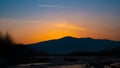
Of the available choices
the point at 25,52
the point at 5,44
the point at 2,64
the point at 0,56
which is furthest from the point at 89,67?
the point at 25,52

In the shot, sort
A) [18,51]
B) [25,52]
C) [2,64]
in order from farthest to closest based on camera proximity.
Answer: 1. [25,52]
2. [18,51]
3. [2,64]

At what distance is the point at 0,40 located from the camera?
3292 inches

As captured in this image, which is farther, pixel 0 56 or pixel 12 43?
pixel 12 43

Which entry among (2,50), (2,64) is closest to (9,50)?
(2,50)

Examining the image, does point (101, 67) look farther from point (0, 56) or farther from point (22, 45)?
point (22, 45)

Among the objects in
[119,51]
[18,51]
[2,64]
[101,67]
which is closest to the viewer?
[101,67]

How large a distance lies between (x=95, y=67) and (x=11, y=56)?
95.8 ft

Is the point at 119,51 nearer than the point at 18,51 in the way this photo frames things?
No

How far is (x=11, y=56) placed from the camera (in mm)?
78375

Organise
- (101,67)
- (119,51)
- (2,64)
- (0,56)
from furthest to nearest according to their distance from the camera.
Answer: (119,51) < (0,56) < (2,64) < (101,67)

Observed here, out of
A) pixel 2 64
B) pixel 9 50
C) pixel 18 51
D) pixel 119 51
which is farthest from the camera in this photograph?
pixel 119 51

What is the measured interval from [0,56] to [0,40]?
871cm

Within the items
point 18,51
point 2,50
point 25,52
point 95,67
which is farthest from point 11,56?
point 95,67

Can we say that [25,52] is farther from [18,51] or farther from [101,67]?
[101,67]
